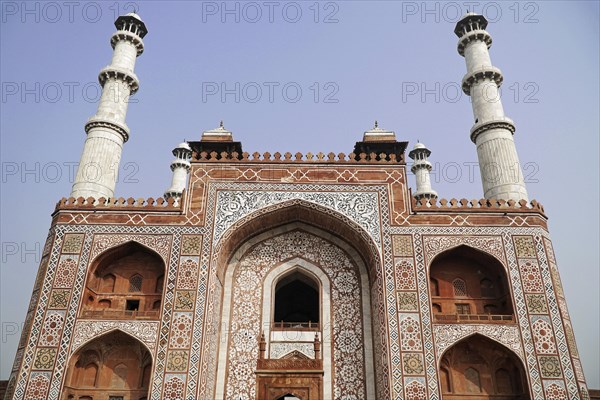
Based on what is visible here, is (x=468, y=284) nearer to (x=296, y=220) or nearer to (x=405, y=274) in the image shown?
(x=405, y=274)

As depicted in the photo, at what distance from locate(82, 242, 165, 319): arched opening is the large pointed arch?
1.72 m

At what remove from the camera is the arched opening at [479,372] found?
12.0m

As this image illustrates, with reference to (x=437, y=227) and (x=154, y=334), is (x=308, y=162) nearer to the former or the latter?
(x=437, y=227)

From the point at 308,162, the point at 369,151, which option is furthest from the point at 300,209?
the point at 369,151

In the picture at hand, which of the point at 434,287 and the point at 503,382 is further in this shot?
the point at 434,287

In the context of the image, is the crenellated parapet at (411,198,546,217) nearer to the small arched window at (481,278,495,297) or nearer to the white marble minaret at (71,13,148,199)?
the small arched window at (481,278,495,297)

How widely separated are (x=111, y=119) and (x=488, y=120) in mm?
11601

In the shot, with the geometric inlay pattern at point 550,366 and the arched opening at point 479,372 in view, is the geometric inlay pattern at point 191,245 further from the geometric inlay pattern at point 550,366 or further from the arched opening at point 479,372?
the geometric inlay pattern at point 550,366

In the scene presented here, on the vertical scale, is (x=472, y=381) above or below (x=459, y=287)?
below

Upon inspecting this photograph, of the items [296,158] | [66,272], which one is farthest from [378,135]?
[66,272]

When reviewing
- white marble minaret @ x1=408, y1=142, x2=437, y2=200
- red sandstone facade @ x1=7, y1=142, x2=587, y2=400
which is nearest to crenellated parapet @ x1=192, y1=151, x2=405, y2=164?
red sandstone facade @ x1=7, y1=142, x2=587, y2=400

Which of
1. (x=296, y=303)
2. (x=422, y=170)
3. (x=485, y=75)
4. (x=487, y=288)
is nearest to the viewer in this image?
(x=487, y=288)

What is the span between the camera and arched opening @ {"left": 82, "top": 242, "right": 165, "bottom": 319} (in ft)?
42.8

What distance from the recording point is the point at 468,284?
533 inches
